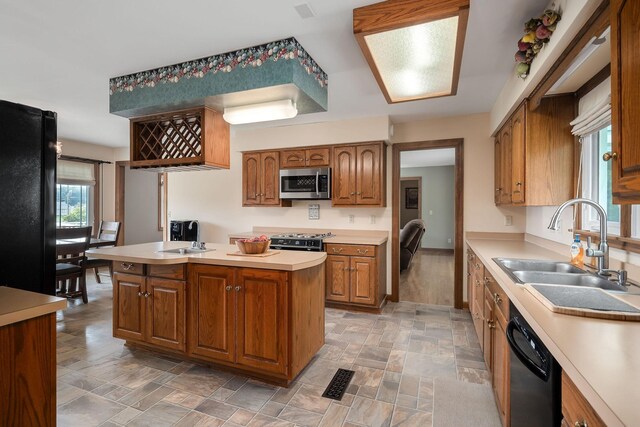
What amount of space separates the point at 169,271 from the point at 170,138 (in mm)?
1303

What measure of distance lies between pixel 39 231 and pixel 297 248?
2694 mm

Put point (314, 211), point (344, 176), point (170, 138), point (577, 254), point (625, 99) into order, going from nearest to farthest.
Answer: point (625, 99) < point (577, 254) < point (170, 138) < point (344, 176) < point (314, 211)

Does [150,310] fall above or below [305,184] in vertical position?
below

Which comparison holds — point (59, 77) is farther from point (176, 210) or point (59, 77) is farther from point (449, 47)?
point (449, 47)

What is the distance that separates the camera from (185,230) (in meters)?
5.13

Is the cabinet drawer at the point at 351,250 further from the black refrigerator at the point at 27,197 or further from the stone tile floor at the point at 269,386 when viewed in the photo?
the black refrigerator at the point at 27,197

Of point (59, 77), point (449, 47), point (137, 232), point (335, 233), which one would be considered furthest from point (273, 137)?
point (137, 232)

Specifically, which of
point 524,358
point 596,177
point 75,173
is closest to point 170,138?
point 524,358

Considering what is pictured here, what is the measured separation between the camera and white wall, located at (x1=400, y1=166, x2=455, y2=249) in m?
8.40

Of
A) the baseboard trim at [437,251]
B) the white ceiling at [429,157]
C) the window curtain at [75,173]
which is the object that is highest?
the white ceiling at [429,157]

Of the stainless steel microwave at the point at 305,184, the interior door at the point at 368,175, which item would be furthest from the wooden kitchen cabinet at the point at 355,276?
the stainless steel microwave at the point at 305,184

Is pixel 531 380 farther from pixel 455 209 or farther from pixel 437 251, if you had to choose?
pixel 437 251

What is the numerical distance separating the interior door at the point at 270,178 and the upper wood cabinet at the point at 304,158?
0.37 feet

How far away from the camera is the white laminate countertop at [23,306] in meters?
1.00
